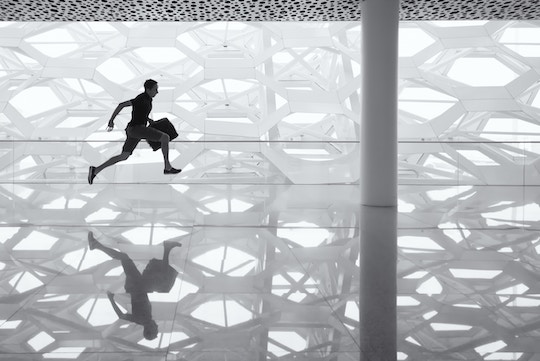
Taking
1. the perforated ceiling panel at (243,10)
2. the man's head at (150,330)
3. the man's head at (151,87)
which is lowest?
the man's head at (150,330)

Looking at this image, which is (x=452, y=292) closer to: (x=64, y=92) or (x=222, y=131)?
(x=222, y=131)

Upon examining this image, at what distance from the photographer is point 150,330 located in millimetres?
3057

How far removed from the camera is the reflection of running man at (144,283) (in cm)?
322

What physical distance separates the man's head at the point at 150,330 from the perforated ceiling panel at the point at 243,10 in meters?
8.30

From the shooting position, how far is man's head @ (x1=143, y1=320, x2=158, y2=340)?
2.96 metres

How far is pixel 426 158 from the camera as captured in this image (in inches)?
673

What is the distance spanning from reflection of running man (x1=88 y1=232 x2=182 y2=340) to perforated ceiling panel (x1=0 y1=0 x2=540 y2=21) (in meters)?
6.39

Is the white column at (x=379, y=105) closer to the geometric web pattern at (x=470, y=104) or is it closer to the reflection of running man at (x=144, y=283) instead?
the reflection of running man at (x=144, y=283)

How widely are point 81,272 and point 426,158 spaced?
46.2 feet

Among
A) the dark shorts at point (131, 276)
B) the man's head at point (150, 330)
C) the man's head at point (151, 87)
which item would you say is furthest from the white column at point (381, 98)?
the man's head at point (150, 330)

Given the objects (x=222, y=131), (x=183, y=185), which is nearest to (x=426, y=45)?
(x=222, y=131)

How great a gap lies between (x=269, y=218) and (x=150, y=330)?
5.04m

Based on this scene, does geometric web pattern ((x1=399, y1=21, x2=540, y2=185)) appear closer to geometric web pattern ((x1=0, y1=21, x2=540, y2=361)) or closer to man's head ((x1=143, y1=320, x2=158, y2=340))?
geometric web pattern ((x1=0, y1=21, x2=540, y2=361))

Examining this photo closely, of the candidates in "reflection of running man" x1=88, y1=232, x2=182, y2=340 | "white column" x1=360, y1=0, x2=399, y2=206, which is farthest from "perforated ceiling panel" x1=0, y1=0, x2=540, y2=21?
"reflection of running man" x1=88, y1=232, x2=182, y2=340
